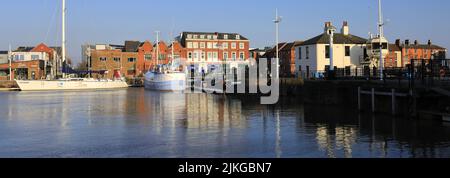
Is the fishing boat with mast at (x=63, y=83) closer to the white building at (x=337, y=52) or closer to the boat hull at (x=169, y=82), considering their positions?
the boat hull at (x=169, y=82)

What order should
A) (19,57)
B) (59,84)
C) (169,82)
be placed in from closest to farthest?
(169,82), (59,84), (19,57)

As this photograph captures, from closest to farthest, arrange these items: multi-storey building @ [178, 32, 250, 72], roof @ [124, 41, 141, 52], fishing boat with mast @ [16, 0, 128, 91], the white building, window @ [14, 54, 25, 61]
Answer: the white building, fishing boat with mast @ [16, 0, 128, 91], window @ [14, 54, 25, 61], multi-storey building @ [178, 32, 250, 72], roof @ [124, 41, 141, 52]

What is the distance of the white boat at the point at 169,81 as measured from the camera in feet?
274

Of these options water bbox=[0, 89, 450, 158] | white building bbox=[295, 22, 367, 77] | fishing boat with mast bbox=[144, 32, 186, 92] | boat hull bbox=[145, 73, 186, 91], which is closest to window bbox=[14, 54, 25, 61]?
fishing boat with mast bbox=[144, 32, 186, 92]

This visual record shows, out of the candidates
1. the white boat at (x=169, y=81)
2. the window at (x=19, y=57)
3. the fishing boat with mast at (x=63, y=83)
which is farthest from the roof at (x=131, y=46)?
the white boat at (x=169, y=81)

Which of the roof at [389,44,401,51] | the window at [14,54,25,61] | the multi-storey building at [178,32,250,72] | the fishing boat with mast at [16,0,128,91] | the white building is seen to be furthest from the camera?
the multi-storey building at [178,32,250,72]

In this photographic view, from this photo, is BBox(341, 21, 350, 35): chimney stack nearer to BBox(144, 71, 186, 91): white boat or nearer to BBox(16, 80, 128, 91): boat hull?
BBox(144, 71, 186, 91): white boat

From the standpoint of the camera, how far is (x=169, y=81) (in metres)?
85.0

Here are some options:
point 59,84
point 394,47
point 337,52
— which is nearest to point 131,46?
point 59,84

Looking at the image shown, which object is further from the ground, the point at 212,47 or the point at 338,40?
the point at 212,47

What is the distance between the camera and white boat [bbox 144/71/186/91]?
83438mm

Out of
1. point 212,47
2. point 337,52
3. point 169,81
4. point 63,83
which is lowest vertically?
point 63,83

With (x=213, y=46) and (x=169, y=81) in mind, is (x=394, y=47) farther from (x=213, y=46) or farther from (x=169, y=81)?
(x=213, y=46)
